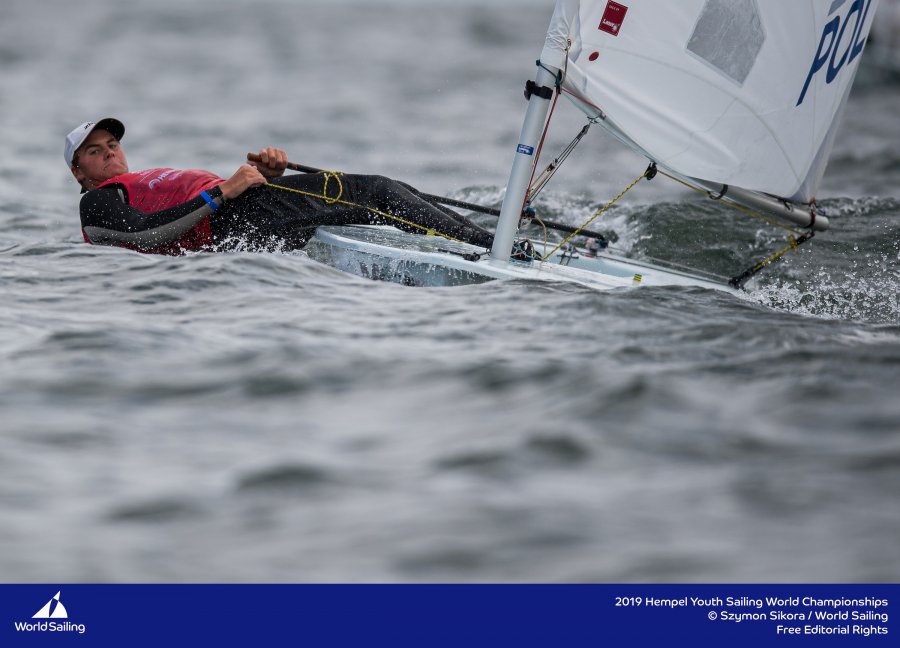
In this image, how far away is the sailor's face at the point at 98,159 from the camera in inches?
190

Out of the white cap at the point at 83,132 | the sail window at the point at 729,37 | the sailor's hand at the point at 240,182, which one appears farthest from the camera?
the white cap at the point at 83,132

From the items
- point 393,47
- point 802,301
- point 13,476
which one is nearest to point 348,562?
point 13,476

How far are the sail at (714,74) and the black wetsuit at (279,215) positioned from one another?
0.83 metres

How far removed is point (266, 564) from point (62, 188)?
24.4 feet

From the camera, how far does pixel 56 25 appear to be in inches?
1273

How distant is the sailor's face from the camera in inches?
190

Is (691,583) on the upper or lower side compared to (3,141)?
lower

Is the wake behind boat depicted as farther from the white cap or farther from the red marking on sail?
the white cap

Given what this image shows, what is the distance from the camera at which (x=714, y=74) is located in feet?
14.3
